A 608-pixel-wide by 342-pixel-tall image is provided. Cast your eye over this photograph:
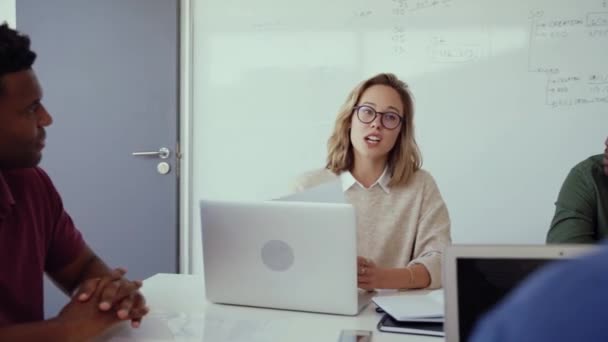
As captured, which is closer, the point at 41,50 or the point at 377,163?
the point at 377,163

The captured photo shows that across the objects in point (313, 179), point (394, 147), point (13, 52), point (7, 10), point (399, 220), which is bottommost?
point (399, 220)

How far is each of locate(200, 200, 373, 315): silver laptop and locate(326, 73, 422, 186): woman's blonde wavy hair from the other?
1.95 feet

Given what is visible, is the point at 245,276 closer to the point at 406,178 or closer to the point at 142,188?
the point at 406,178

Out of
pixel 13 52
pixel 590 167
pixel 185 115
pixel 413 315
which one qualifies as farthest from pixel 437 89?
pixel 13 52

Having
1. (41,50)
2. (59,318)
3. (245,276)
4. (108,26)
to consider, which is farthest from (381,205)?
(41,50)

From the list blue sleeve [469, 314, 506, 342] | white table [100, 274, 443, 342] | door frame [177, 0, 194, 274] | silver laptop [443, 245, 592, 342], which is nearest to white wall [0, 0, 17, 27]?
door frame [177, 0, 194, 274]

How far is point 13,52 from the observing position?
1.12 meters

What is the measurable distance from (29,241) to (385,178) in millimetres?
984

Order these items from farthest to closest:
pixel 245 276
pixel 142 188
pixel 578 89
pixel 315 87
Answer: pixel 142 188, pixel 315 87, pixel 578 89, pixel 245 276

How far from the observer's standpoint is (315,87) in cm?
268

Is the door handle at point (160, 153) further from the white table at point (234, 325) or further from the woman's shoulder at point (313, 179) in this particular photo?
the white table at point (234, 325)

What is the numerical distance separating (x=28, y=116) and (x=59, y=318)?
389 mm

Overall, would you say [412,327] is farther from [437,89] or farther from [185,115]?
[185,115]

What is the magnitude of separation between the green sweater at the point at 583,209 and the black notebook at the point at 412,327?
67cm
